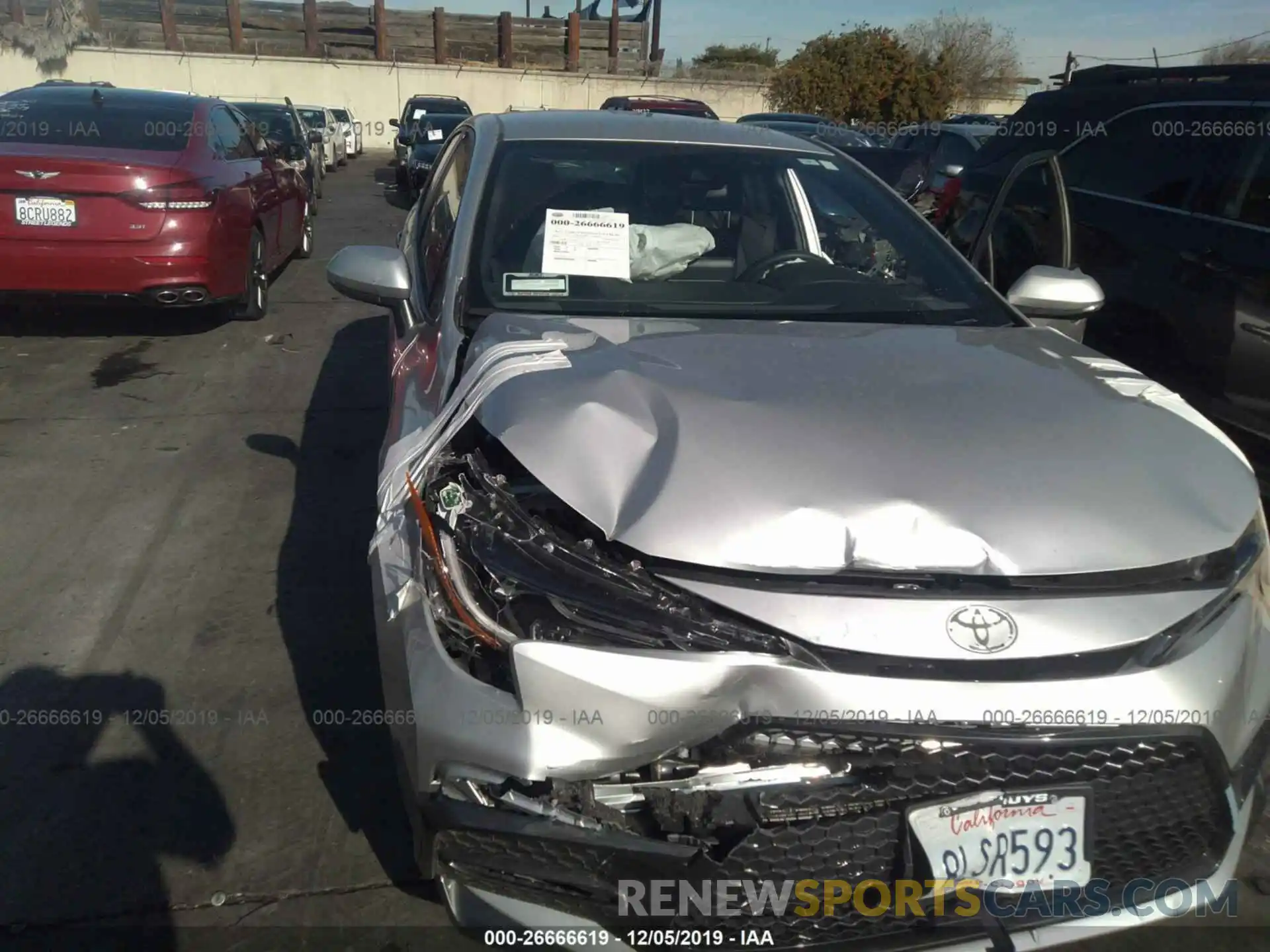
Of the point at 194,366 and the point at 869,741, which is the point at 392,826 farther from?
the point at 194,366

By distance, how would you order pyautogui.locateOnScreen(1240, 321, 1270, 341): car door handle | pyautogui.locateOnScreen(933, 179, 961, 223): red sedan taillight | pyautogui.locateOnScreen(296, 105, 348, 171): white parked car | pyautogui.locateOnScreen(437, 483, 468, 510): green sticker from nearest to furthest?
pyautogui.locateOnScreen(437, 483, 468, 510): green sticker < pyautogui.locateOnScreen(1240, 321, 1270, 341): car door handle < pyautogui.locateOnScreen(933, 179, 961, 223): red sedan taillight < pyautogui.locateOnScreen(296, 105, 348, 171): white parked car

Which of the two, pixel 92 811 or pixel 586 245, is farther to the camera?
pixel 586 245

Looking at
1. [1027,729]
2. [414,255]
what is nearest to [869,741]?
[1027,729]

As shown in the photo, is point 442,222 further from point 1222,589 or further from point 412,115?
point 412,115

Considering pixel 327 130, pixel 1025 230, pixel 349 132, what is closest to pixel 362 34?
pixel 349 132

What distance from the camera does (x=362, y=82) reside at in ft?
116

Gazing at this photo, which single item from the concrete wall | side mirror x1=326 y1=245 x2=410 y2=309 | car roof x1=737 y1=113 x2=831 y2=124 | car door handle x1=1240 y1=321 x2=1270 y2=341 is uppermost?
the concrete wall

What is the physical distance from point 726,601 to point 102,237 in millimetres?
5787

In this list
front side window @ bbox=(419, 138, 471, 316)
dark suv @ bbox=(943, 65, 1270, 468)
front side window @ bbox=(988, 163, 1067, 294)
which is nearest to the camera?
front side window @ bbox=(419, 138, 471, 316)

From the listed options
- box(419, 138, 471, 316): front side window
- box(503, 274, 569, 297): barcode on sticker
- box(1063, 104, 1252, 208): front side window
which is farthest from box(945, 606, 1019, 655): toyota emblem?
box(1063, 104, 1252, 208): front side window

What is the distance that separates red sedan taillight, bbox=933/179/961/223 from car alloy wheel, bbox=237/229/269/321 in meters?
4.84

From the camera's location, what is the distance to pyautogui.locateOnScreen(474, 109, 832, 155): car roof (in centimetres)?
363

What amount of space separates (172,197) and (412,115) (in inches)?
707
